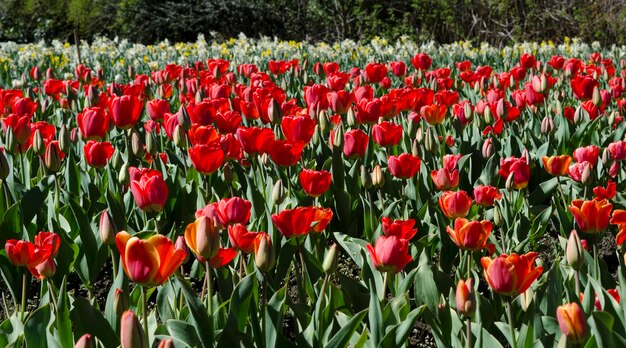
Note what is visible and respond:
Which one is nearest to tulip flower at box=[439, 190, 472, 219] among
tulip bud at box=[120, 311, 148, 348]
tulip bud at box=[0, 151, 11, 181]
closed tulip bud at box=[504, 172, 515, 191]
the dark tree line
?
closed tulip bud at box=[504, 172, 515, 191]

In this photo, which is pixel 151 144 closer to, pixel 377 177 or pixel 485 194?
pixel 377 177

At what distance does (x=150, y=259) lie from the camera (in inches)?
50.9

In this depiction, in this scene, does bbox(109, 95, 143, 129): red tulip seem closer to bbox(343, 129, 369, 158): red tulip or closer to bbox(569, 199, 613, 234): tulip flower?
bbox(343, 129, 369, 158): red tulip

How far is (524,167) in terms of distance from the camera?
236 centimetres

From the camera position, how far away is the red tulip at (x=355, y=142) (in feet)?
8.34

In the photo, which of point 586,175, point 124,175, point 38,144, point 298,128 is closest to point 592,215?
point 586,175

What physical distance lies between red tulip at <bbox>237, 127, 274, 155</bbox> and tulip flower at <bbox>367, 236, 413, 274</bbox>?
3.01ft

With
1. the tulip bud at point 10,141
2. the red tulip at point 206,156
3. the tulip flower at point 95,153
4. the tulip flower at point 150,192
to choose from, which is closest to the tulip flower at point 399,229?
the tulip flower at point 150,192

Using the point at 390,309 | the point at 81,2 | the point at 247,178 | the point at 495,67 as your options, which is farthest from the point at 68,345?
the point at 81,2

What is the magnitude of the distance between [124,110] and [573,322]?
1.96m

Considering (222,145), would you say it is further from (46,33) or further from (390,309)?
(46,33)

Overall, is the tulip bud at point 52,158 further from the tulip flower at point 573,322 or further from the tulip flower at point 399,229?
the tulip flower at point 573,322

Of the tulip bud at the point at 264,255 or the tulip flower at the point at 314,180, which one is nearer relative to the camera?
the tulip bud at the point at 264,255

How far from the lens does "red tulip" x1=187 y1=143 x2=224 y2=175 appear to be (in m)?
2.21
